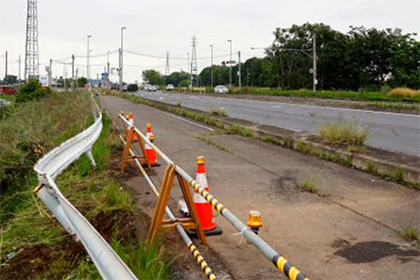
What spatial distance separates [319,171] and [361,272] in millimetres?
4303

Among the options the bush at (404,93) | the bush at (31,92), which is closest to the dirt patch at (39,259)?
the bush at (404,93)

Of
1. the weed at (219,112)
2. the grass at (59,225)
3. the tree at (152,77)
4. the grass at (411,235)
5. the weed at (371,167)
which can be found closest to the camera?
the grass at (59,225)

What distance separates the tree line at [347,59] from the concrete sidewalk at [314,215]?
48.1 metres

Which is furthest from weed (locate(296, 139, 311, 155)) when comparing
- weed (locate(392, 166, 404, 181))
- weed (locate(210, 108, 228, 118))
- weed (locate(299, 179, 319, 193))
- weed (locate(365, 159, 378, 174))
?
weed (locate(210, 108, 228, 118))

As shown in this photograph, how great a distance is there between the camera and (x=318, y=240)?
4715 mm

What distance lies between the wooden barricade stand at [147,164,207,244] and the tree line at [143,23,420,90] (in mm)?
51959

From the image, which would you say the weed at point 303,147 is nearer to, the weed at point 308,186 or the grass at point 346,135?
the grass at point 346,135

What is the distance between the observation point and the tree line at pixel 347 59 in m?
55.3

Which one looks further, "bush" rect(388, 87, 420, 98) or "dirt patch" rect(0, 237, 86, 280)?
"bush" rect(388, 87, 420, 98)

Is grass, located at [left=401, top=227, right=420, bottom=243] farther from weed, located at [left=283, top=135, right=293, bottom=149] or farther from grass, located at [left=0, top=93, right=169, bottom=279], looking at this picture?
weed, located at [left=283, top=135, right=293, bottom=149]

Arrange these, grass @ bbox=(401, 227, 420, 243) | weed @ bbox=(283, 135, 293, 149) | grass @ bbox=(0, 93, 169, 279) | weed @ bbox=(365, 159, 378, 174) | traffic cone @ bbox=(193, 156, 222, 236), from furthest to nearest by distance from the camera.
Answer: weed @ bbox=(283, 135, 293, 149) < weed @ bbox=(365, 159, 378, 174) < traffic cone @ bbox=(193, 156, 222, 236) < grass @ bbox=(401, 227, 420, 243) < grass @ bbox=(0, 93, 169, 279)

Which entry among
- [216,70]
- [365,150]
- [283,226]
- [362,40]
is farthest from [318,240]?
[216,70]

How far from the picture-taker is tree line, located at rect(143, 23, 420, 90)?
55.3 m

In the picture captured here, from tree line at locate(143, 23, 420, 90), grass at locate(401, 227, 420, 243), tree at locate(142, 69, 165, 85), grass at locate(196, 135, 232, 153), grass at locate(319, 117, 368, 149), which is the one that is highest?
tree at locate(142, 69, 165, 85)
